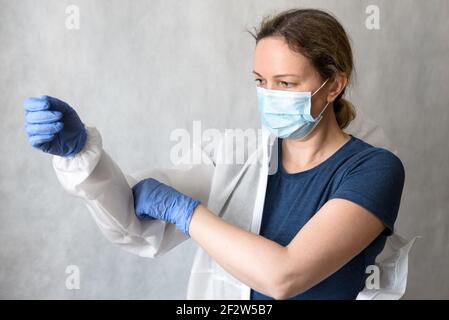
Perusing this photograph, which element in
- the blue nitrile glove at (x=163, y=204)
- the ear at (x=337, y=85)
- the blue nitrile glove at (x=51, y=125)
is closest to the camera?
the blue nitrile glove at (x=51, y=125)

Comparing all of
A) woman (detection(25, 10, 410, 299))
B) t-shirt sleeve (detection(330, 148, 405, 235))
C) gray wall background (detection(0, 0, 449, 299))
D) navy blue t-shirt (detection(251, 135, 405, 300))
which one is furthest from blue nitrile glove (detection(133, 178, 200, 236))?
gray wall background (detection(0, 0, 449, 299))

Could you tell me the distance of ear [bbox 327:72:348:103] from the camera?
4.61ft

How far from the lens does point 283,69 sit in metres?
1.32

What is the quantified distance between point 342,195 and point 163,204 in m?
0.40

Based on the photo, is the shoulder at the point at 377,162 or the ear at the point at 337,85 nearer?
the shoulder at the point at 377,162

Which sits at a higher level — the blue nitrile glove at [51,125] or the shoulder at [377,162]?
the blue nitrile glove at [51,125]

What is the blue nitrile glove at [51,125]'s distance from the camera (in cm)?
117

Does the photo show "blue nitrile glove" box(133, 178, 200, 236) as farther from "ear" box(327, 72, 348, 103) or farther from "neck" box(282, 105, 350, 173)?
"ear" box(327, 72, 348, 103)

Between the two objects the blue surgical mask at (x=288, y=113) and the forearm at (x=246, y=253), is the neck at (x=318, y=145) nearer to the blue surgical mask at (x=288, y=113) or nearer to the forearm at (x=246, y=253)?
the blue surgical mask at (x=288, y=113)

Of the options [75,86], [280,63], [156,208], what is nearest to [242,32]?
[75,86]

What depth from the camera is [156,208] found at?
1.34 meters

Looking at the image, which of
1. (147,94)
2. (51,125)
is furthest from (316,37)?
(147,94)

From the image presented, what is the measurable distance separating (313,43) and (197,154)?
1.44 ft

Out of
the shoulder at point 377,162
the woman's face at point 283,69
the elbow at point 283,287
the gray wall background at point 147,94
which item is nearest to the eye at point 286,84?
the woman's face at point 283,69
